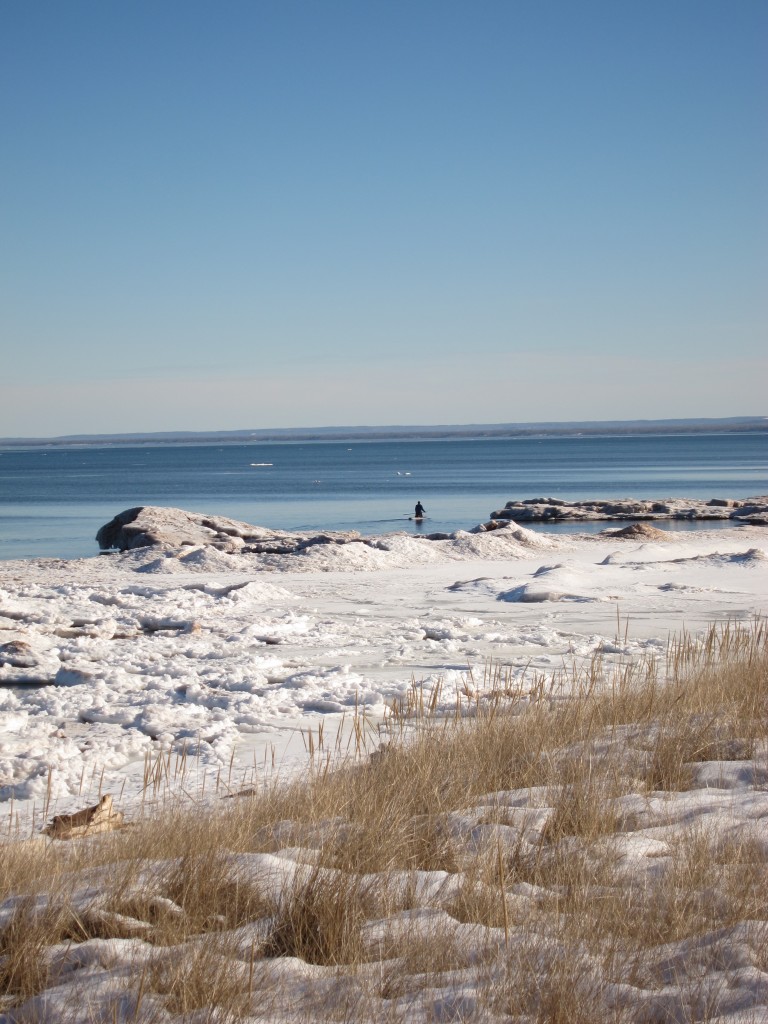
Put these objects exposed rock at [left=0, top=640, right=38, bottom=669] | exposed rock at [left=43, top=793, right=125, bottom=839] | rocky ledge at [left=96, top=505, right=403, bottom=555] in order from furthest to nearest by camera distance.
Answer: rocky ledge at [left=96, top=505, right=403, bottom=555] → exposed rock at [left=0, top=640, right=38, bottom=669] → exposed rock at [left=43, top=793, right=125, bottom=839]

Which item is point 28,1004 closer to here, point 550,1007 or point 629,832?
point 550,1007

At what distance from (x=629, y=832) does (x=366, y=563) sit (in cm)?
1548

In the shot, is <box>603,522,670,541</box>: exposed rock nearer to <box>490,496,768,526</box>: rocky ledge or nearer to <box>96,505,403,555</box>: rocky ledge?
<box>490,496,768,526</box>: rocky ledge

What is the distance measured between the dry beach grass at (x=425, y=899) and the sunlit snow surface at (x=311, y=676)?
19mm

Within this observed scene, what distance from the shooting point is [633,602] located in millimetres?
12953

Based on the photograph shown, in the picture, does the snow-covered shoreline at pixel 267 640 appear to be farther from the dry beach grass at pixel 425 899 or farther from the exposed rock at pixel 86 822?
the dry beach grass at pixel 425 899

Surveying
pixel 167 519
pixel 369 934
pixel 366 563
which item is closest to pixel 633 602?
pixel 366 563

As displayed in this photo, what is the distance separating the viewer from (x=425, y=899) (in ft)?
11.4

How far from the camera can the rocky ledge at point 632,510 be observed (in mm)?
33125

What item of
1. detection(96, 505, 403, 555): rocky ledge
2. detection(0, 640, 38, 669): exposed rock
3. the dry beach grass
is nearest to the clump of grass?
the dry beach grass

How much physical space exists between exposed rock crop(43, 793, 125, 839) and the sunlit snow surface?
8.2 inches

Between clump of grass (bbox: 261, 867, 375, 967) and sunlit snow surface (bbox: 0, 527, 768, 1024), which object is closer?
sunlit snow surface (bbox: 0, 527, 768, 1024)

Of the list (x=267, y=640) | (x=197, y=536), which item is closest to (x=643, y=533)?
(x=197, y=536)

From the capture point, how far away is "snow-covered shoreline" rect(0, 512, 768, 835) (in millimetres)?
6547
